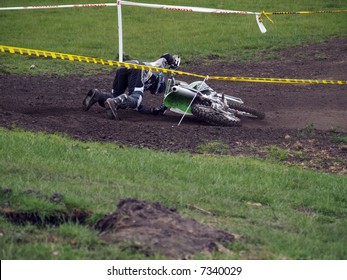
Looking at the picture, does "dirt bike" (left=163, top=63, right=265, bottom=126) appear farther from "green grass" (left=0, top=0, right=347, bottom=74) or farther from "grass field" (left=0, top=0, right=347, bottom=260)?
"green grass" (left=0, top=0, right=347, bottom=74)

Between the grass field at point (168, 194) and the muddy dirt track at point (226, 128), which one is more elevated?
the grass field at point (168, 194)

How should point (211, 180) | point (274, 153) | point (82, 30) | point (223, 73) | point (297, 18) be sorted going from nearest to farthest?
point (211, 180), point (274, 153), point (223, 73), point (82, 30), point (297, 18)

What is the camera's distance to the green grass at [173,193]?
7.26 metres

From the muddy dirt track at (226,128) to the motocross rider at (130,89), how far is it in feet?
0.75

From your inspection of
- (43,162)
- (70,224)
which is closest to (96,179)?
(43,162)

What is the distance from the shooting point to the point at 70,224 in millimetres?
7512

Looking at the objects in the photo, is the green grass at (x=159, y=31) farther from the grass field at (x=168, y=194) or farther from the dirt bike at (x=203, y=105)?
the grass field at (x=168, y=194)

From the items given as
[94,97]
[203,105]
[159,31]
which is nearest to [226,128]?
[203,105]

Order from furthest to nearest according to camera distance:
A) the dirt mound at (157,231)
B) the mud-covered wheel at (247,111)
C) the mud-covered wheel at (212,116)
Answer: the mud-covered wheel at (247,111)
the mud-covered wheel at (212,116)
the dirt mound at (157,231)

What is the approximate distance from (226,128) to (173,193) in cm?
492

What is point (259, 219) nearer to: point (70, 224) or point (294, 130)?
point (70, 224)

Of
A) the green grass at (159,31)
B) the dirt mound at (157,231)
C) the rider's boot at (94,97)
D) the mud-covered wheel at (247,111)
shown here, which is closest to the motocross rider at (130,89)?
the rider's boot at (94,97)

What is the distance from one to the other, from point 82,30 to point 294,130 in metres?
13.1

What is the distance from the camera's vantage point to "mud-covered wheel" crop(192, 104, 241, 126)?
1412 centimetres
